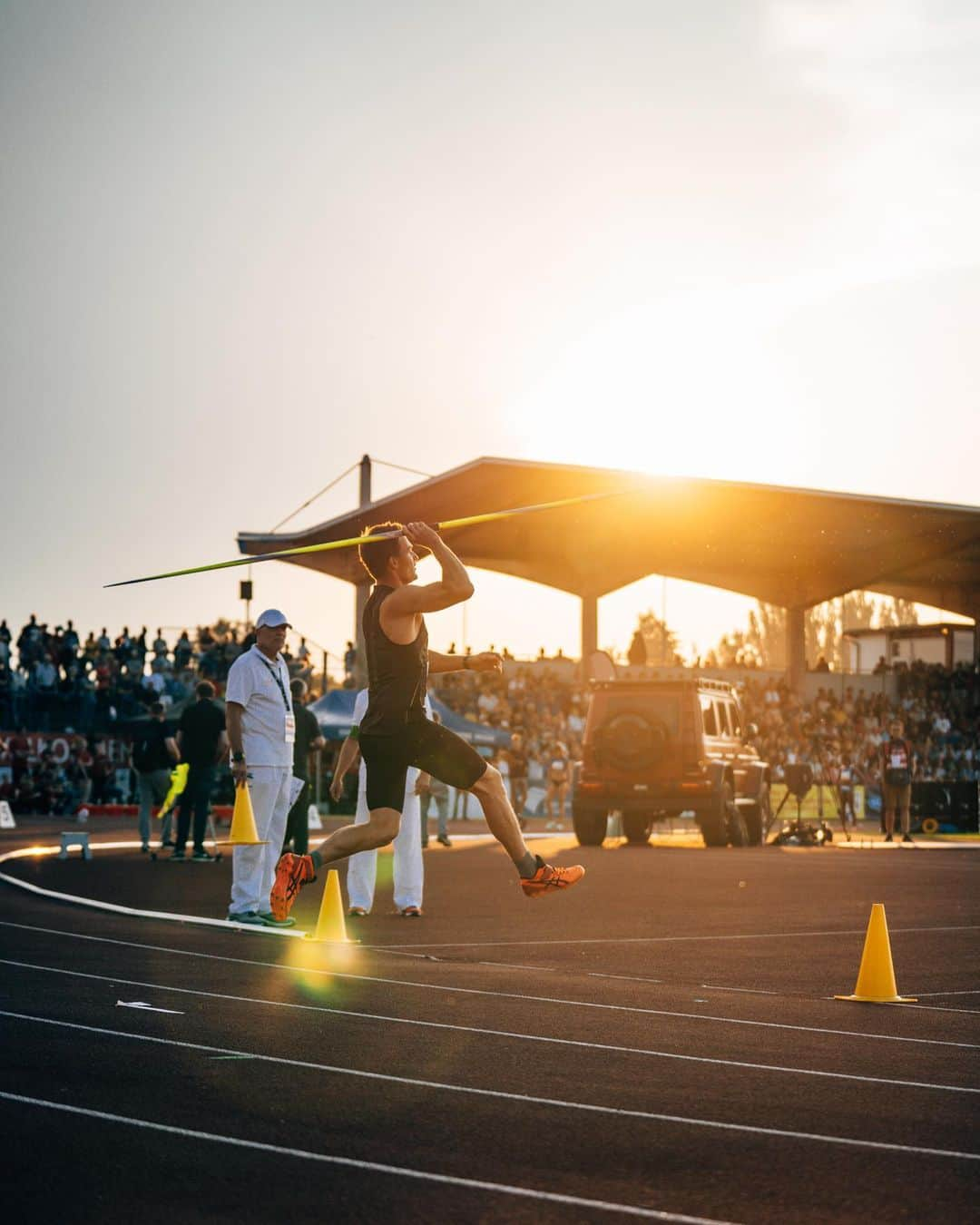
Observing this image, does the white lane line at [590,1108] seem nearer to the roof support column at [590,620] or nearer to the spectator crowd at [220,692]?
the spectator crowd at [220,692]

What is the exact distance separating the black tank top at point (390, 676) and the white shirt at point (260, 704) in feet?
11.3

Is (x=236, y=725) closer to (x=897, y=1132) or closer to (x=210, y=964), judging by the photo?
(x=210, y=964)

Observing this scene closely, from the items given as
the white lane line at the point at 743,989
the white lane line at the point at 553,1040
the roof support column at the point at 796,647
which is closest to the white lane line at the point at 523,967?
the white lane line at the point at 743,989

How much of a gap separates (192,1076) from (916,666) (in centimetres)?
5237

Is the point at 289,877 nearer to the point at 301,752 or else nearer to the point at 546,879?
the point at 546,879

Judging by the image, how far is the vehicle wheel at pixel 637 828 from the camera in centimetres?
2816

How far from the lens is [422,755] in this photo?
8438 mm

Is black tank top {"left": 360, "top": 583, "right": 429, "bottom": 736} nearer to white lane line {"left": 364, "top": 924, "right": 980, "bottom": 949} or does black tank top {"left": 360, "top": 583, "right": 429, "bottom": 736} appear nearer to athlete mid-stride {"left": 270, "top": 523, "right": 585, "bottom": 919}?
athlete mid-stride {"left": 270, "top": 523, "right": 585, "bottom": 919}

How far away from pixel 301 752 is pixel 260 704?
142 inches

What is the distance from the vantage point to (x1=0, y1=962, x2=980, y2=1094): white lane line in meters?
6.02

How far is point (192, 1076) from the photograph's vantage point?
5852 mm

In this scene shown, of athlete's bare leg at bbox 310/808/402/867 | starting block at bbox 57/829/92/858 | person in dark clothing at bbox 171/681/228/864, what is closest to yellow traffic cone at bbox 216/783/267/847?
athlete's bare leg at bbox 310/808/402/867

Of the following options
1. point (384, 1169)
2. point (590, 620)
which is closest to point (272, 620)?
point (384, 1169)

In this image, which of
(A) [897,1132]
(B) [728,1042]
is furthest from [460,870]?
(A) [897,1132]
